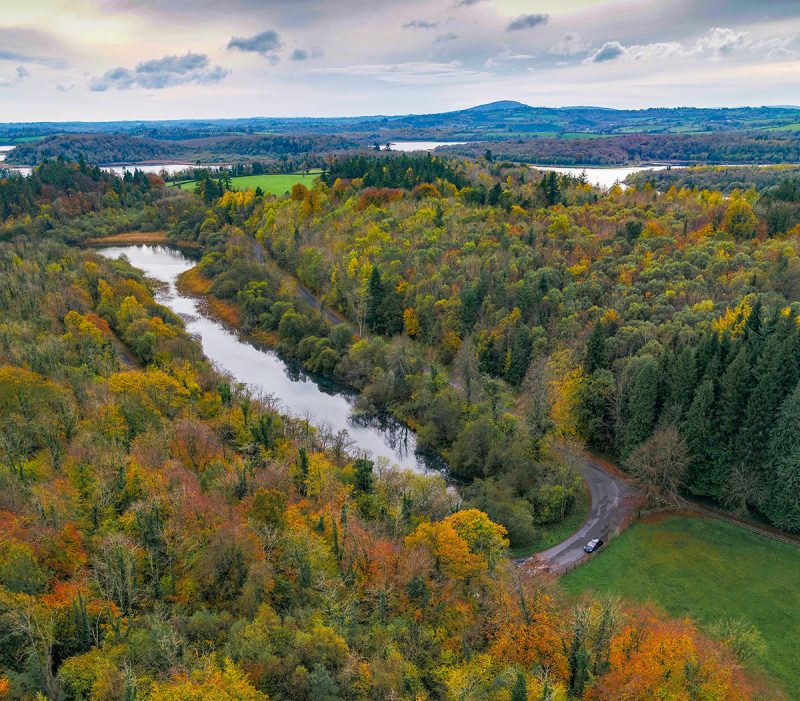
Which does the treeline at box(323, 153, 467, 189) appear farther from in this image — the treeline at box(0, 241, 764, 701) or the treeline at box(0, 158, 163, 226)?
the treeline at box(0, 241, 764, 701)

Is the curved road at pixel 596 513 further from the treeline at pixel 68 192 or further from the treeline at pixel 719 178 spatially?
the treeline at pixel 68 192

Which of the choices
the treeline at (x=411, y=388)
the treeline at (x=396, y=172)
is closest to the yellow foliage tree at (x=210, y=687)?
the treeline at (x=411, y=388)

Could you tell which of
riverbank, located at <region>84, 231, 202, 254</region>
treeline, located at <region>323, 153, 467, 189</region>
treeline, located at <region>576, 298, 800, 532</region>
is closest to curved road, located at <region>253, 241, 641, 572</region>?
treeline, located at <region>576, 298, 800, 532</region>

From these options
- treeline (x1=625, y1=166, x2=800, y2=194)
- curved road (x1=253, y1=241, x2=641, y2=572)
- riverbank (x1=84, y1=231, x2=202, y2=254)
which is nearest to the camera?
curved road (x1=253, y1=241, x2=641, y2=572)

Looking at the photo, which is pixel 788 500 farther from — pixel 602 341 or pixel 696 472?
pixel 602 341

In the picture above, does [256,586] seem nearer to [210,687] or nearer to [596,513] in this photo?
[210,687]

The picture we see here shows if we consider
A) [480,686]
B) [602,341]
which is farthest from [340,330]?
[480,686]
